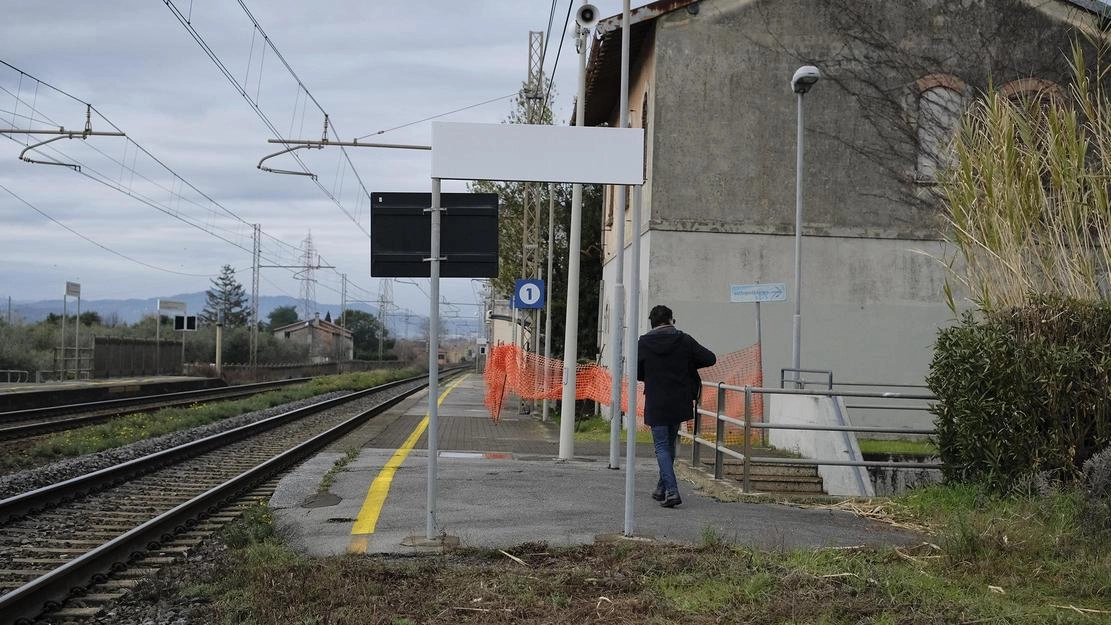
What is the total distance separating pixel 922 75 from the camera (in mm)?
21766

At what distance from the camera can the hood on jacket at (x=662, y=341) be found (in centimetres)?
942

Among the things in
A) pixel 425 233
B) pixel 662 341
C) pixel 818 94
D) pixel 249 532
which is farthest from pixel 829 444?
pixel 818 94

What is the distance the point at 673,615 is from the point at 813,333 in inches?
641

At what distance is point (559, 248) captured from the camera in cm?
3703

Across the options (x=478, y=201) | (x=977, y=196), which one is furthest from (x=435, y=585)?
(x=977, y=196)

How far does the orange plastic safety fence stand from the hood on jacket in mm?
5429

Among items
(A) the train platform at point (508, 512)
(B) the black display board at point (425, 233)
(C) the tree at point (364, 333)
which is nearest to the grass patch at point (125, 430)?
(A) the train platform at point (508, 512)

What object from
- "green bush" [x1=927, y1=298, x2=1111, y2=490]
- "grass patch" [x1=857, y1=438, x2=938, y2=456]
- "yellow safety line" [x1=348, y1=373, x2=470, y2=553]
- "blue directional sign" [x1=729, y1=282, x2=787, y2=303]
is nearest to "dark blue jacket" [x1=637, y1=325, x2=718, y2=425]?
"yellow safety line" [x1=348, y1=373, x2=470, y2=553]

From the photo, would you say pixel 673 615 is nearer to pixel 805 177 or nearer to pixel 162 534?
pixel 162 534

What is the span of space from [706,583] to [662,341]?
340 cm

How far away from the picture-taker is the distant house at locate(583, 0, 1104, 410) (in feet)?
69.2

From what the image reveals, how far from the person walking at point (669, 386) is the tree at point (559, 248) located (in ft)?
66.5

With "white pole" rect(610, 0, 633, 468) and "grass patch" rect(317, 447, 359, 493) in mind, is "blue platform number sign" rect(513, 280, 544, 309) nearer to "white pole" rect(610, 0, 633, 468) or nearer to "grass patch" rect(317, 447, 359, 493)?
"grass patch" rect(317, 447, 359, 493)

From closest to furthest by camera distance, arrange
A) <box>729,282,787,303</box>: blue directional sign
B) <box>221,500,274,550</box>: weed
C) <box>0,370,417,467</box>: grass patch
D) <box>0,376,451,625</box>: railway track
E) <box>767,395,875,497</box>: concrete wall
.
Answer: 1. <box>0,376,451,625</box>: railway track
2. <box>221,500,274,550</box>: weed
3. <box>767,395,875,497</box>: concrete wall
4. <box>729,282,787,303</box>: blue directional sign
5. <box>0,370,417,467</box>: grass patch
